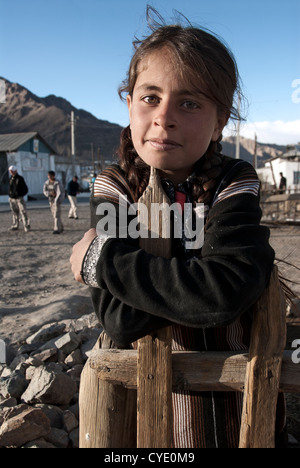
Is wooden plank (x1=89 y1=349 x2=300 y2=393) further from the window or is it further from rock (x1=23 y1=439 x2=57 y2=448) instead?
the window

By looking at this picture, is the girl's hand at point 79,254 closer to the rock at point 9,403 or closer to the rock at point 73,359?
the rock at point 9,403

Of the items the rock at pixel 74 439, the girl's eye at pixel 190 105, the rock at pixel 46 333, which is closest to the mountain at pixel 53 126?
the rock at pixel 46 333

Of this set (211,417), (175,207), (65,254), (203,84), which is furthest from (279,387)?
(65,254)

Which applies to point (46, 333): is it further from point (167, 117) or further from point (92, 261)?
point (167, 117)

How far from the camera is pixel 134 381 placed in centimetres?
107

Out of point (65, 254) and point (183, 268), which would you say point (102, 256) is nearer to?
point (183, 268)

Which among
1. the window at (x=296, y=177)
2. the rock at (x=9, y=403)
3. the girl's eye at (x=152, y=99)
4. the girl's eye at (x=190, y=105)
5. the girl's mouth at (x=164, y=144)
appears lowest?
the rock at (x=9, y=403)

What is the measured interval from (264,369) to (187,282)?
0.33m

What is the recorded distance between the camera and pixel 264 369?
101 centimetres

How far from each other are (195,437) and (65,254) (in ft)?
21.4

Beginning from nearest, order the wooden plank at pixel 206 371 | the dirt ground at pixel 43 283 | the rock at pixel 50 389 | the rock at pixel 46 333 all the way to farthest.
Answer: the wooden plank at pixel 206 371
the rock at pixel 50 389
the rock at pixel 46 333
the dirt ground at pixel 43 283

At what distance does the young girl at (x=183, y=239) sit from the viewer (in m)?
0.95

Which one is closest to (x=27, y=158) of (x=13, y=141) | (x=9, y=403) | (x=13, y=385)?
(x=13, y=141)

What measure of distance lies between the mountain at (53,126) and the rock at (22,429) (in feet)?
266
